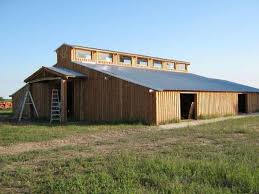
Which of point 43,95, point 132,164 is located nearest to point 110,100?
point 43,95

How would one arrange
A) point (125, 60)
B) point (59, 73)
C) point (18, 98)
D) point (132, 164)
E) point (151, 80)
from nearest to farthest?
point (132, 164) → point (59, 73) → point (151, 80) → point (18, 98) → point (125, 60)

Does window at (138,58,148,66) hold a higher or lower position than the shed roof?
higher

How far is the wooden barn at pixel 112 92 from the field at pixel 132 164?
21.3ft

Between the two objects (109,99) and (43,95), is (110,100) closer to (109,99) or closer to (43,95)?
(109,99)

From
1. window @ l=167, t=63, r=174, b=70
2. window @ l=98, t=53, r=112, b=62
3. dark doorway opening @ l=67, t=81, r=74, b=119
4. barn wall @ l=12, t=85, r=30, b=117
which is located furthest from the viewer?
window @ l=167, t=63, r=174, b=70

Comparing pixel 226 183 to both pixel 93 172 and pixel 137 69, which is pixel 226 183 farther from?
pixel 137 69

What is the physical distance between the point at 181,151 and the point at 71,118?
15549 millimetres

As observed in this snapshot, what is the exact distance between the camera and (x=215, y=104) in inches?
1061

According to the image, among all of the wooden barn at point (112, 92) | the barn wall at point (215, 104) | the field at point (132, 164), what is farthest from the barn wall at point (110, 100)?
the field at point (132, 164)

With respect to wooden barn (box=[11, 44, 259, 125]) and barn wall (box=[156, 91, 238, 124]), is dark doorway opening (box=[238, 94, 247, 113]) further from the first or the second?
barn wall (box=[156, 91, 238, 124])

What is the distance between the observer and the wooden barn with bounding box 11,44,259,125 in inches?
837

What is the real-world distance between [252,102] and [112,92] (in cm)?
1605

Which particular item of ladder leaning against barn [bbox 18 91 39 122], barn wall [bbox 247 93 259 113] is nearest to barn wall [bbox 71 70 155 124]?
ladder leaning against barn [bbox 18 91 39 122]

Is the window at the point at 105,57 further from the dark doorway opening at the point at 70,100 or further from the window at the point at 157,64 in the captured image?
the window at the point at 157,64
